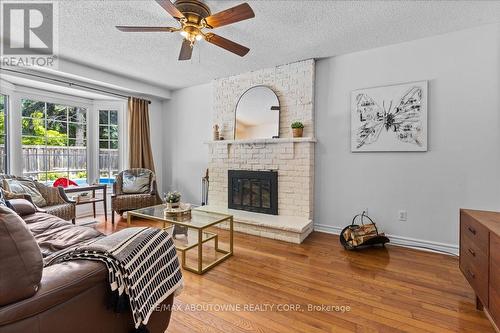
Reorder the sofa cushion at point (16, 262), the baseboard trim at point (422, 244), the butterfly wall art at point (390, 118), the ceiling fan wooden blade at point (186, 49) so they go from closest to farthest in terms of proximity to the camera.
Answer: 1. the sofa cushion at point (16, 262)
2. the ceiling fan wooden blade at point (186, 49)
3. the baseboard trim at point (422, 244)
4. the butterfly wall art at point (390, 118)

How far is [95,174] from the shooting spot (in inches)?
177

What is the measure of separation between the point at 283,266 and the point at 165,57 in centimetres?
289

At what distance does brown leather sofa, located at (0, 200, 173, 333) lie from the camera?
→ 0.80 metres

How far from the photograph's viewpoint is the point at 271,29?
2.50 m

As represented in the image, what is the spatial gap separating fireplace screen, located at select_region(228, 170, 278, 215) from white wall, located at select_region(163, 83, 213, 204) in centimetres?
92

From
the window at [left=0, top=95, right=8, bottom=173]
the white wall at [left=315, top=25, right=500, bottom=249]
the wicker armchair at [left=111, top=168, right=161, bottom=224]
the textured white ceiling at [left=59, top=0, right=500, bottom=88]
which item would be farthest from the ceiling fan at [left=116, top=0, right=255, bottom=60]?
the window at [left=0, top=95, right=8, bottom=173]

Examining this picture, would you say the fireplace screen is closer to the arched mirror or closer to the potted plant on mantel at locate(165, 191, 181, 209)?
the arched mirror

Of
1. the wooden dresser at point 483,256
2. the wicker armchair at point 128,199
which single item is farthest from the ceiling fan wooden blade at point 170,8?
the wicker armchair at point 128,199

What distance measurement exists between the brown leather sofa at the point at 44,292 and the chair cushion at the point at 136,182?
3180 mm

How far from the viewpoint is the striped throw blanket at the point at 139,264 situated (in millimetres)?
1081

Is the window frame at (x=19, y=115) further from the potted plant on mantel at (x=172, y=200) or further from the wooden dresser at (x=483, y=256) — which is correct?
the wooden dresser at (x=483, y=256)

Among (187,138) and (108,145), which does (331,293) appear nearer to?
(187,138)

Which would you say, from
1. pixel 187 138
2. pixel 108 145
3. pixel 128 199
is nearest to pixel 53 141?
pixel 108 145

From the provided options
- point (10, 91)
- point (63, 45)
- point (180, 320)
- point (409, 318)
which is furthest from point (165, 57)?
point (409, 318)
